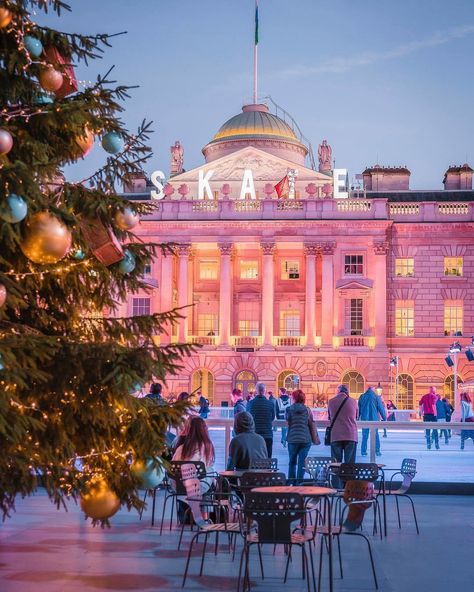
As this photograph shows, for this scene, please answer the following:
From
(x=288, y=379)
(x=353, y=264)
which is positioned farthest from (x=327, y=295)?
(x=288, y=379)

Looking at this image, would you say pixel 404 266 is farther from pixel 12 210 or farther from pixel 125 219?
pixel 12 210

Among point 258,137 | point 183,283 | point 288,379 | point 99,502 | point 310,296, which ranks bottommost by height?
point 99,502

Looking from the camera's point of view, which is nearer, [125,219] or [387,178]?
[125,219]

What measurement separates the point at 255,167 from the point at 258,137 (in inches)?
193

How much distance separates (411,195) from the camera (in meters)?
66.9

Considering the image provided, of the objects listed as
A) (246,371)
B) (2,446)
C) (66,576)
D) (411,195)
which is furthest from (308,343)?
(2,446)

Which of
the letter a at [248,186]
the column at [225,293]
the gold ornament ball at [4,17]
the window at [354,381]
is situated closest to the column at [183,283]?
the column at [225,293]

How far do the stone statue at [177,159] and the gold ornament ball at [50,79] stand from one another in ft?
208

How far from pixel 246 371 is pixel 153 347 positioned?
54.2 meters

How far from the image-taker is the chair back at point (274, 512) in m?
9.18

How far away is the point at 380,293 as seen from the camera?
60.4 metres

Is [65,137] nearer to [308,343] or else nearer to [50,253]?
[50,253]

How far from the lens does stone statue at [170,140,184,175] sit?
70312 millimetres

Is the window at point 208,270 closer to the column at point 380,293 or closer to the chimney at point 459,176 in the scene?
the column at point 380,293
